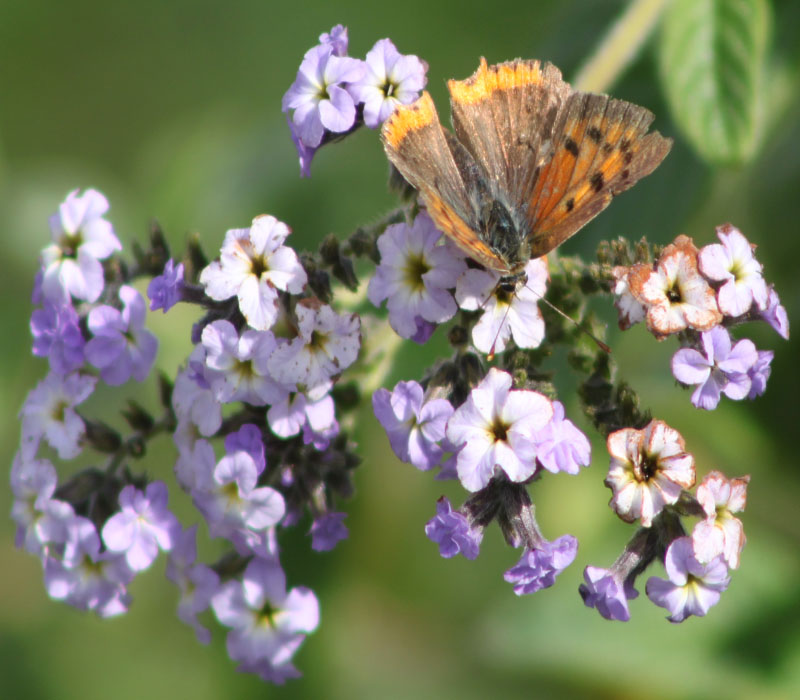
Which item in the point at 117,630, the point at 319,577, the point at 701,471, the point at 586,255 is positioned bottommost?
the point at 701,471

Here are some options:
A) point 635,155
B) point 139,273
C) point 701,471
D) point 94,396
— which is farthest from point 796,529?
point 94,396

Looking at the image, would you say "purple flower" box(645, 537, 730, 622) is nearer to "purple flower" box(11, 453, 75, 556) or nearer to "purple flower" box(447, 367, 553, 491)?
"purple flower" box(447, 367, 553, 491)

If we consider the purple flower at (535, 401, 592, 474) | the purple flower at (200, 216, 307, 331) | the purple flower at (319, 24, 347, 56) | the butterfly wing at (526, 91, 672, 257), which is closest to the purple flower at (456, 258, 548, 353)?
the butterfly wing at (526, 91, 672, 257)

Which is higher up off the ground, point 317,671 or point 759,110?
point 759,110

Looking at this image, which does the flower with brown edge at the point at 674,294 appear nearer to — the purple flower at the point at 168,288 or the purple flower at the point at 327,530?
→ the purple flower at the point at 327,530

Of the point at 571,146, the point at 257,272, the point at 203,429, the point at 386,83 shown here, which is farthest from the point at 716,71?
the point at 203,429

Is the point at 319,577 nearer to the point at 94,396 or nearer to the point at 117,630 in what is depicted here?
the point at 94,396

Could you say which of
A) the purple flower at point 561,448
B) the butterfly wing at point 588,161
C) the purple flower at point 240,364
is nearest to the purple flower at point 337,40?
the butterfly wing at point 588,161
